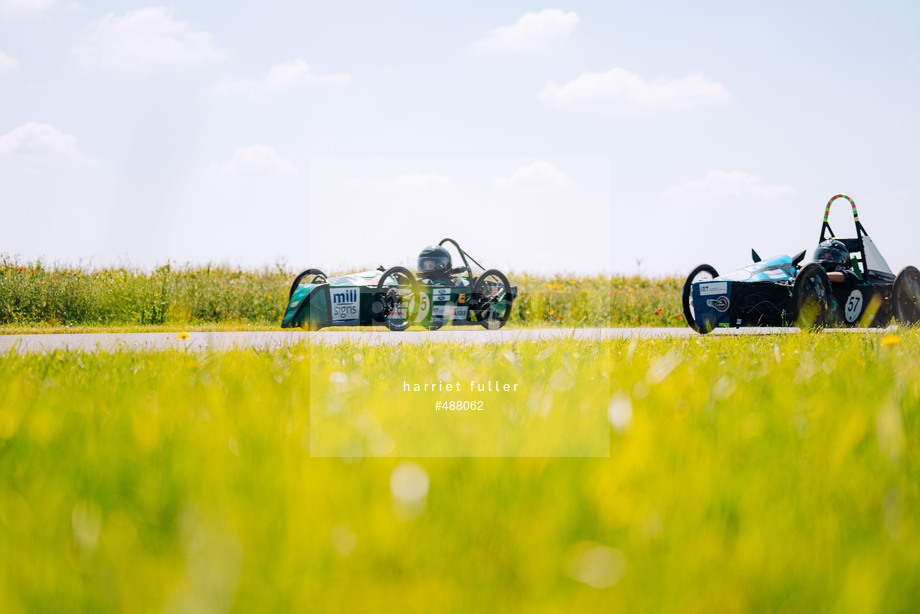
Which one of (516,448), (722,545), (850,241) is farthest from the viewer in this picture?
(850,241)

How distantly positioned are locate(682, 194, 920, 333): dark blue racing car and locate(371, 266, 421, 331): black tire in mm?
3508

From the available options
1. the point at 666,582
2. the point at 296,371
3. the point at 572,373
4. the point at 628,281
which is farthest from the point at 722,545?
the point at 628,281

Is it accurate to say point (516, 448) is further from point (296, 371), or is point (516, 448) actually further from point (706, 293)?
point (706, 293)

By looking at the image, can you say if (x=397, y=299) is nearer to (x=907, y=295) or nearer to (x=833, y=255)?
(x=833, y=255)

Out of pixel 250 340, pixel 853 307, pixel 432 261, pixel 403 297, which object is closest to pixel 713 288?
pixel 853 307

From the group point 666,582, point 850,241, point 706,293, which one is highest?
point 850,241

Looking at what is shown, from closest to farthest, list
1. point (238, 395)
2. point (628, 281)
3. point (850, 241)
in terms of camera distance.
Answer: point (238, 395)
point (850, 241)
point (628, 281)

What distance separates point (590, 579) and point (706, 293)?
6.85m

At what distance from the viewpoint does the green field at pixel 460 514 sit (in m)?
0.84

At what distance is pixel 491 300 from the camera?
9.20 m

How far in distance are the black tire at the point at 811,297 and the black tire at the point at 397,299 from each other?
4.60m

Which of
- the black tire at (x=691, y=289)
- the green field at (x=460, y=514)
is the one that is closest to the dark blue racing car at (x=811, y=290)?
the black tire at (x=691, y=289)

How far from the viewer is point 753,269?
7.52 meters

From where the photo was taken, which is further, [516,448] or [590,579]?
[516,448]
